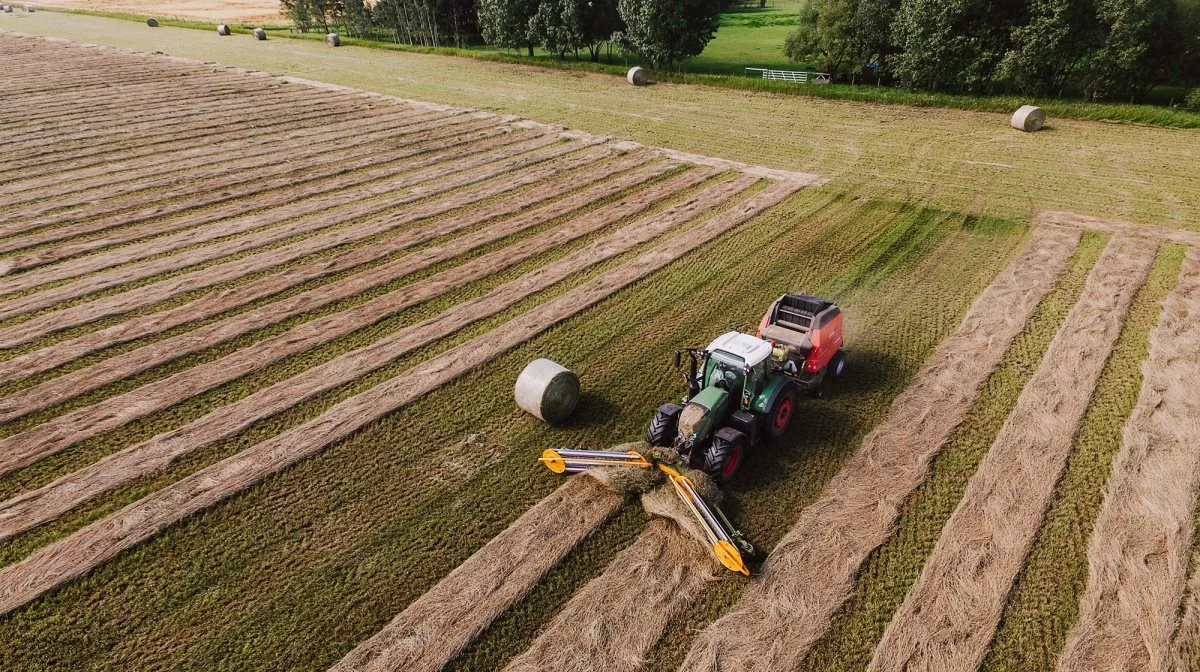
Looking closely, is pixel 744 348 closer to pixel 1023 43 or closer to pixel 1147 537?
pixel 1147 537

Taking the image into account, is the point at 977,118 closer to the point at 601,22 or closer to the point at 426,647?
the point at 601,22

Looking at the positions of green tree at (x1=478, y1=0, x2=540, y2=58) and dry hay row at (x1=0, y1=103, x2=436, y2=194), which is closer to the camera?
dry hay row at (x1=0, y1=103, x2=436, y2=194)

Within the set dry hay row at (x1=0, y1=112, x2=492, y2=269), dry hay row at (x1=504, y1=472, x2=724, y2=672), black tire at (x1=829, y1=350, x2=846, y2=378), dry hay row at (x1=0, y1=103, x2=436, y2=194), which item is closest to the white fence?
dry hay row at (x1=0, y1=112, x2=492, y2=269)

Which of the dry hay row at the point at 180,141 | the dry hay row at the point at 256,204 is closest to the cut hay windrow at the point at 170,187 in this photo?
the dry hay row at the point at 256,204

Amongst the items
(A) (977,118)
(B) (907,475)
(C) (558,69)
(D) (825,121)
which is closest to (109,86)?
(C) (558,69)

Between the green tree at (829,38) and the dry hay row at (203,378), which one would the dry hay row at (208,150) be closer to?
the dry hay row at (203,378)

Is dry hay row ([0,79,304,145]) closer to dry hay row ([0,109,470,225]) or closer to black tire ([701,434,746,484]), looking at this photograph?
dry hay row ([0,109,470,225])
